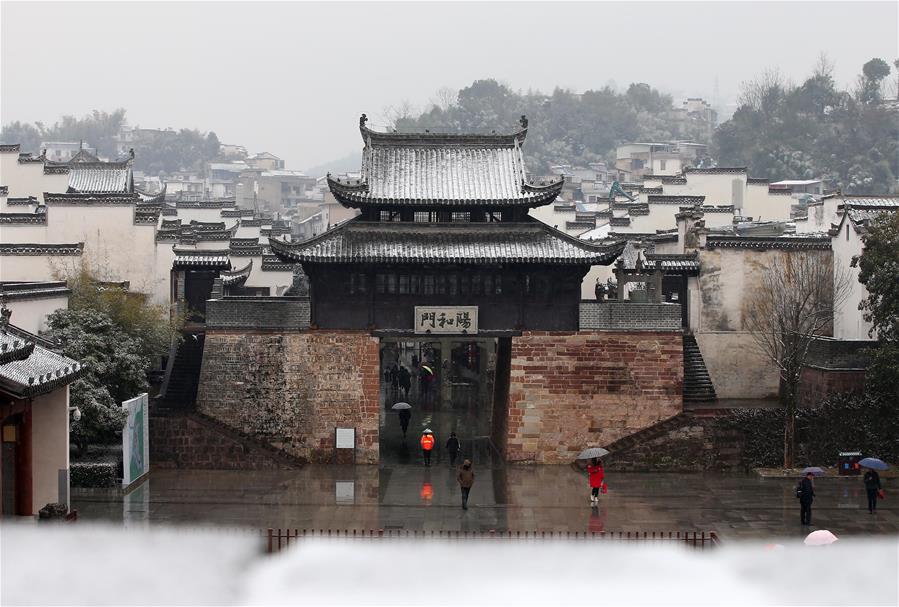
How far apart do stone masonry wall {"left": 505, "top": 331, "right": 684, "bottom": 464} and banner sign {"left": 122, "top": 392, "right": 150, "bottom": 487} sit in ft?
33.9

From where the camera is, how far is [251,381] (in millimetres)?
34656

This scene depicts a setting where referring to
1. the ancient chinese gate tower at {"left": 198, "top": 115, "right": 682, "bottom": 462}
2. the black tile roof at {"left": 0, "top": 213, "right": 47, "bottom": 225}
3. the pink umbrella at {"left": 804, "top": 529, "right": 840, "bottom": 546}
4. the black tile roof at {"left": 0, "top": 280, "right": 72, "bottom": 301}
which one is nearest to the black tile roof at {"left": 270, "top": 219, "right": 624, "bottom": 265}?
the ancient chinese gate tower at {"left": 198, "top": 115, "right": 682, "bottom": 462}

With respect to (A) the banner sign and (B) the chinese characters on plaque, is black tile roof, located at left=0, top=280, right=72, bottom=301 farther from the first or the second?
(B) the chinese characters on plaque

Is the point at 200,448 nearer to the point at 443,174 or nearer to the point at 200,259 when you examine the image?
the point at 200,259

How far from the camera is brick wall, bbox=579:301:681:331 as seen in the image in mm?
35094

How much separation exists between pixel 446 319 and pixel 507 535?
406 inches

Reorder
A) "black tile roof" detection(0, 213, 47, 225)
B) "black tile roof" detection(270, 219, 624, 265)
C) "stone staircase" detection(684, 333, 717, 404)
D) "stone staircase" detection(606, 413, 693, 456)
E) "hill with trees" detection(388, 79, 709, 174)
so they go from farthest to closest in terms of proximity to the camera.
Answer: "hill with trees" detection(388, 79, 709, 174) < "black tile roof" detection(0, 213, 47, 225) < "stone staircase" detection(684, 333, 717, 404) < "stone staircase" detection(606, 413, 693, 456) < "black tile roof" detection(270, 219, 624, 265)

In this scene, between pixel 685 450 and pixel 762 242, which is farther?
pixel 762 242

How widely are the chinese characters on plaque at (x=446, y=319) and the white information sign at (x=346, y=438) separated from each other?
11.5 ft

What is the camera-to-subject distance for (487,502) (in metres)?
29.7

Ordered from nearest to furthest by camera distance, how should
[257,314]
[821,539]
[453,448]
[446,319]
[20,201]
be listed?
[821,539], [453,448], [446,319], [257,314], [20,201]

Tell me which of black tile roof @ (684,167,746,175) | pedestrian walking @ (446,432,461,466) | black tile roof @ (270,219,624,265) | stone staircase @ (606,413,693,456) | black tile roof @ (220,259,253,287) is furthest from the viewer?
black tile roof @ (684,167,746,175)

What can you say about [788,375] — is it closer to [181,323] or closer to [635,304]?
[635,304]

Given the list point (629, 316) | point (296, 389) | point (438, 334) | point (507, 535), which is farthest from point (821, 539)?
point (296, 389)
